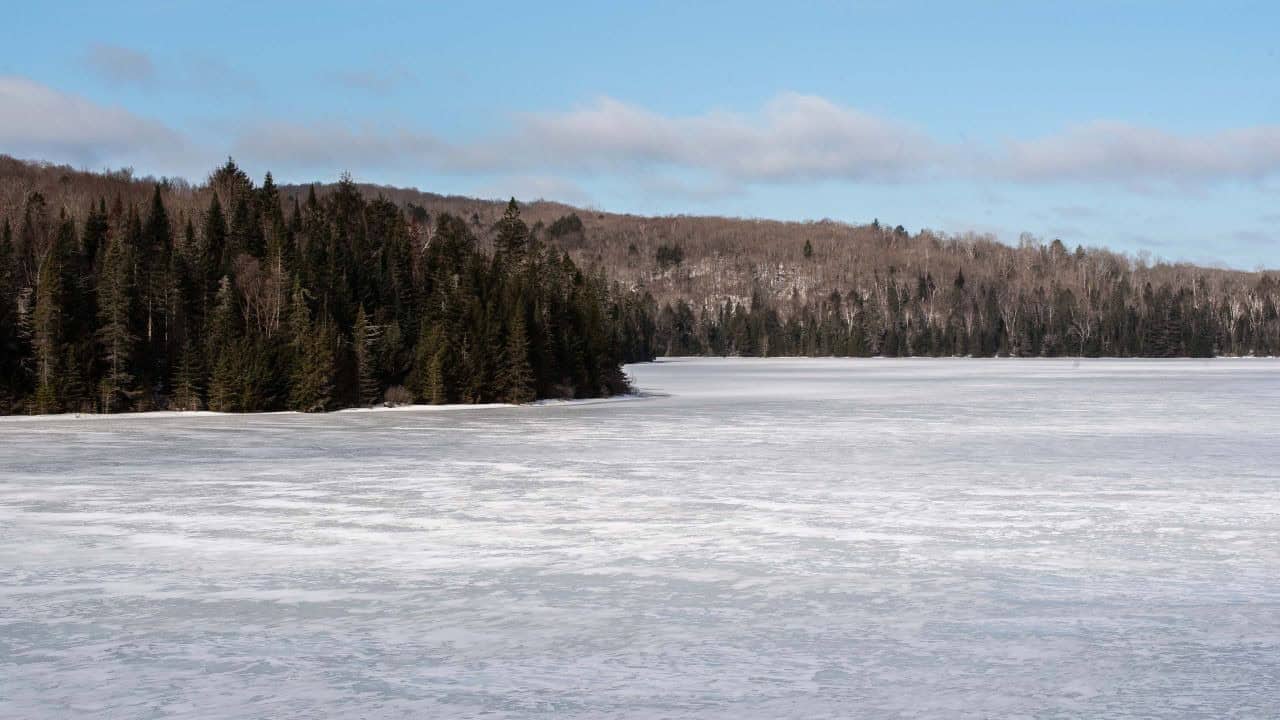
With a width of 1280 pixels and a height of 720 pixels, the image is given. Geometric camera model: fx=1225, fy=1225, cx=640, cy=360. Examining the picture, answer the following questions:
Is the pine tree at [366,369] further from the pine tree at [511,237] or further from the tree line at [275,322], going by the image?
the pine tree at [511,237]

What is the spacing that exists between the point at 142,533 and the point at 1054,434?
2548cm

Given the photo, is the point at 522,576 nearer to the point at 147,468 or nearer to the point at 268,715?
the point at 268,715

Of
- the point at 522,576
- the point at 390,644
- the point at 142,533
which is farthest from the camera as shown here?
the point at 142,533

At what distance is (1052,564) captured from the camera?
13914 millimetres

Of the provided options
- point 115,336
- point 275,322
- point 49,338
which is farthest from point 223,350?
point 275,322

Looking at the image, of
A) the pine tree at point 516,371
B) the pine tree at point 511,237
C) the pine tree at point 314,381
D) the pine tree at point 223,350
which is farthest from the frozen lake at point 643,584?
the pine tree at point 511,237

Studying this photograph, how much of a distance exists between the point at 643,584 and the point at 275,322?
50.8 metres

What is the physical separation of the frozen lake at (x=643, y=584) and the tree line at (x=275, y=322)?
2450 cm

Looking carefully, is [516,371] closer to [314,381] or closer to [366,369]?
[366,369]

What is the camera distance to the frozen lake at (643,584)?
8820mm

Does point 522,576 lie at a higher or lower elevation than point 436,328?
lower

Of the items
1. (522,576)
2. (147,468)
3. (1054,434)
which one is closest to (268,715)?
(522,576)

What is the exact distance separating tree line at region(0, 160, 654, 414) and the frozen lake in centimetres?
2450

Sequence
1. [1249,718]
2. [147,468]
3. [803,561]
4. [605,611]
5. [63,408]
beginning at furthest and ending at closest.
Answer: [63,408], [147,468], [803,561], [605,611], [1249,718]
